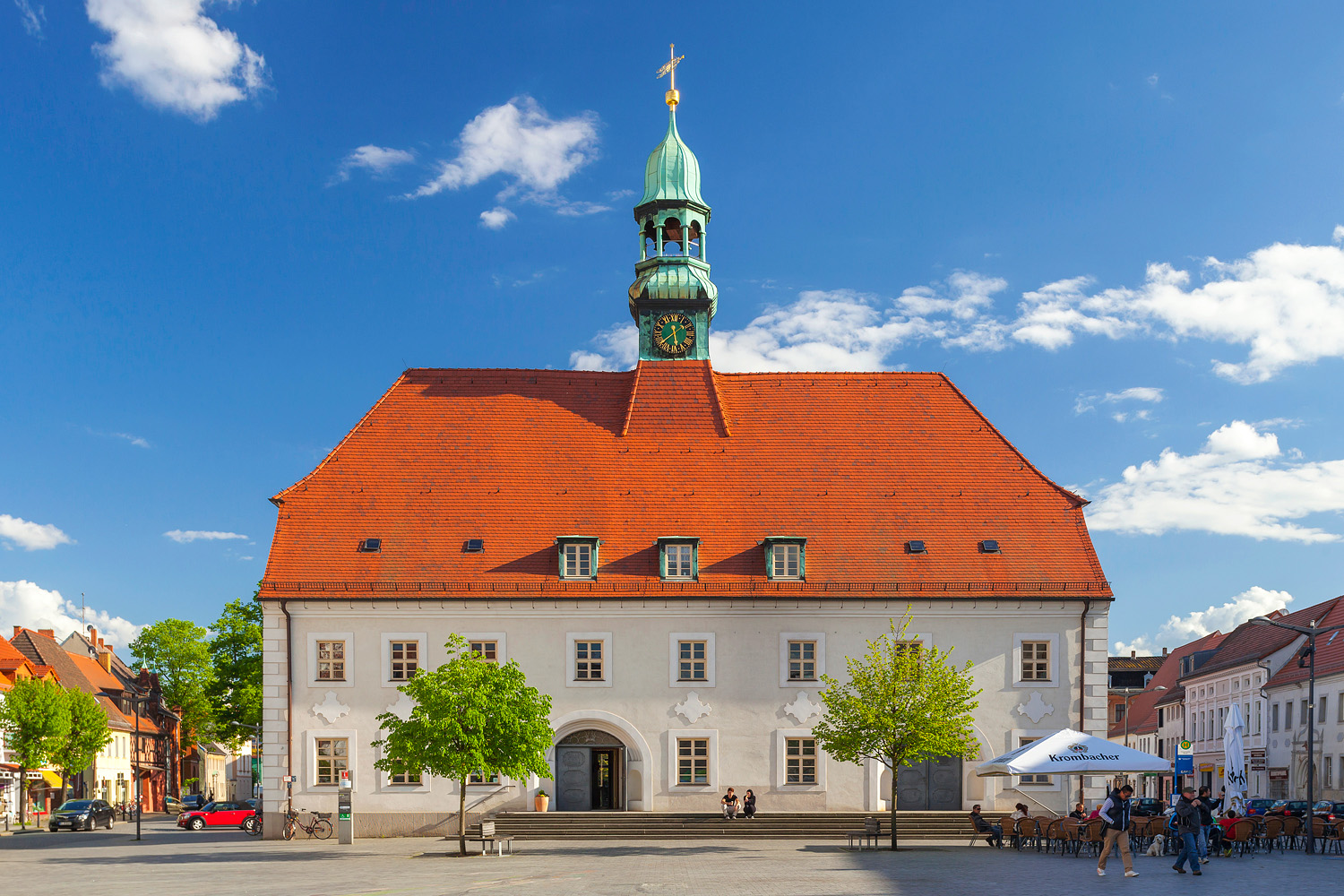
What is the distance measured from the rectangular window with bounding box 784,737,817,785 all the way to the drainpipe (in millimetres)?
8289

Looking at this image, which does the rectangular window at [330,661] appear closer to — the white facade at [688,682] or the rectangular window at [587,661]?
the white facade at [688,682]

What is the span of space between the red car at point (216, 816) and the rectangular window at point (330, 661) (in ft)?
57.9

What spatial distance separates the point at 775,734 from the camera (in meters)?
38.4

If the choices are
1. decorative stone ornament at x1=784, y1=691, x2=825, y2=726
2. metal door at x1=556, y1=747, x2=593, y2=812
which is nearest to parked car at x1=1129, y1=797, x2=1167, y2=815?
decorative stone ornament at x1=784, y1=691, x2=825, y2=726

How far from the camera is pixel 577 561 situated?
38812 mm

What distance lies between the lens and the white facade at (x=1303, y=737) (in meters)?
60.8

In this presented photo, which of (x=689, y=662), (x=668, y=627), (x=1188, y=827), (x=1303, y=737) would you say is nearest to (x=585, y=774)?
(x=689, y=662)

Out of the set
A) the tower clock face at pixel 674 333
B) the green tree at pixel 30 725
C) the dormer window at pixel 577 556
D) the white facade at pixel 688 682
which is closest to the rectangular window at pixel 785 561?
the white facade at pixel 688 682

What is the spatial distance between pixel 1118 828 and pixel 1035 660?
45.1ft

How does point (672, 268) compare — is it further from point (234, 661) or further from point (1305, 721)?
point (1305, 721)

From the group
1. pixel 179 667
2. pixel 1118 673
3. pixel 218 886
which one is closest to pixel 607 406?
pixel 218 886

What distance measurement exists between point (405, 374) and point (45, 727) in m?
33.8

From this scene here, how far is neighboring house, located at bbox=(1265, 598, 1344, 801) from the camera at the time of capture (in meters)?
61.0

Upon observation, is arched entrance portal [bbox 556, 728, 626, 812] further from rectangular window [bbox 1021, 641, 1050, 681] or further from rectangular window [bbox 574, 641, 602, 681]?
rectangular window [bbox 1021, 641, 1050, 681]
